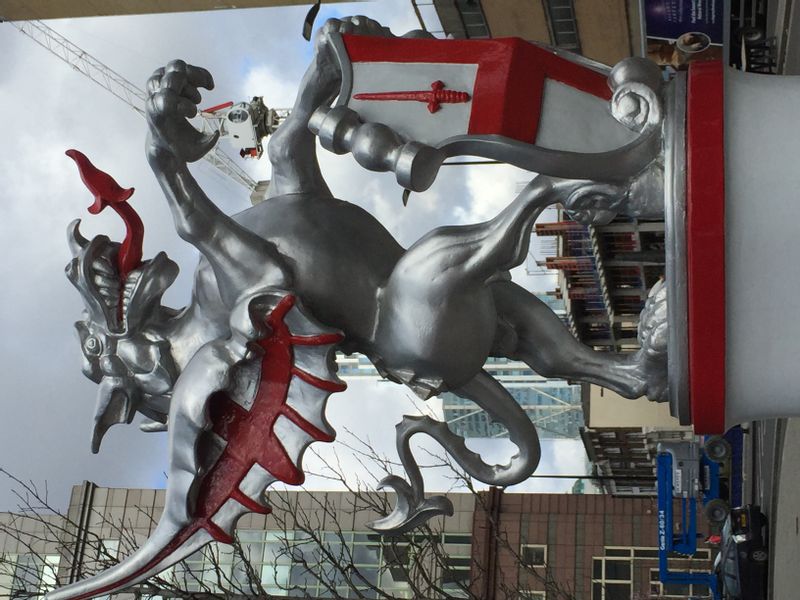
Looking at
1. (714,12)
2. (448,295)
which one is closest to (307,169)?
(448,295)

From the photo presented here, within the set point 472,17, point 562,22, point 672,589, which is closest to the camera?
point 562,22

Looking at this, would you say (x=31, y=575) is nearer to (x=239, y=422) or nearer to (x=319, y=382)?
(x=239, y=422)

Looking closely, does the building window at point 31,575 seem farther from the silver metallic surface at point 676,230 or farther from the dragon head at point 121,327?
the silver metallic surface at point 676,230

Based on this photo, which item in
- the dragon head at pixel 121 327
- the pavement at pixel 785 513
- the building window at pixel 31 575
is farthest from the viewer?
the building window at pixel 31 575

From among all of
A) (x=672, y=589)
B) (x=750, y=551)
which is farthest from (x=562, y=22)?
(x=672, y=589)

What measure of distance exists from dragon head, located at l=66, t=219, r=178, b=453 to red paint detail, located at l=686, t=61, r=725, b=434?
5.01 feet

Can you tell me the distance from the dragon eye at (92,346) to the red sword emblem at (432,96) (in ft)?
3.75

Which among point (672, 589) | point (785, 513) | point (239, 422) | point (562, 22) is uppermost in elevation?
point (562, 22)

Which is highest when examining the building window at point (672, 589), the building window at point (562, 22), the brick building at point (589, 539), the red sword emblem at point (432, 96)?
the building window at point (562, 22)

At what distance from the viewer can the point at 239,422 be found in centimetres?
309

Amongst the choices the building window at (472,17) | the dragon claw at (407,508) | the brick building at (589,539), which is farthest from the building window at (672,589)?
the dragon claw at (407,508)

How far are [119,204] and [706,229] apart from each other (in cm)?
166

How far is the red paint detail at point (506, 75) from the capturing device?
272cm

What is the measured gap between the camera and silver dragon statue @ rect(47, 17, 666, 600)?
279 centimetres
